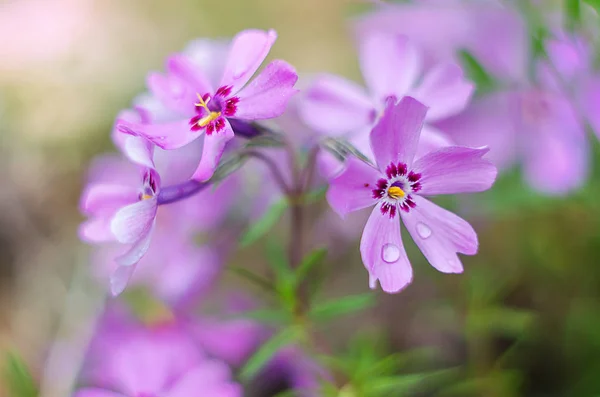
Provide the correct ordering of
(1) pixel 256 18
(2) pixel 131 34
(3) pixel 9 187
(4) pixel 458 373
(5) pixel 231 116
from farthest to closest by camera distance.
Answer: (1) pixel 256 18
(2) pixel 131 34
(3) pixel 9 187
(4) pixel 458 373
(5) pixel 231 116

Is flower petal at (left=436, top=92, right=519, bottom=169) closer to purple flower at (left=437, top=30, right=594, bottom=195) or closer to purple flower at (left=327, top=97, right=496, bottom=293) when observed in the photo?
purple flower at (left=437, top=30, right=594, bottom=195)

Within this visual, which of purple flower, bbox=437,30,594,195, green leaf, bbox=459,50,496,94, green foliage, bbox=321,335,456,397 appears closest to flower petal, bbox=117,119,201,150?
green foliage, bbox=321,335,456,397

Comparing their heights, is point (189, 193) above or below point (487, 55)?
below

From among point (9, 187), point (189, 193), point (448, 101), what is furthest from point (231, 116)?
point (9, 187)

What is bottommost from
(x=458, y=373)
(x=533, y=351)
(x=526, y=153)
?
(x=458, y=373)

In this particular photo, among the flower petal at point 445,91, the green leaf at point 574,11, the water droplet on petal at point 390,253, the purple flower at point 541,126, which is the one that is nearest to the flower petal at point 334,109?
the flower petal at point 445,91

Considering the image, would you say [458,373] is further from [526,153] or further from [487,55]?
[487,55]

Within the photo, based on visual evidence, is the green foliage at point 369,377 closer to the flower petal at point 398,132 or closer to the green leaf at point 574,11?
the flower petal at point 398,132
